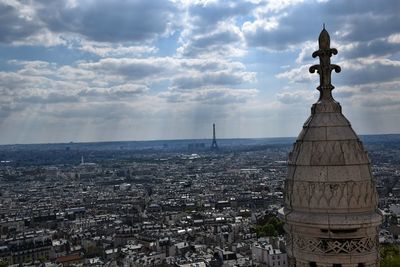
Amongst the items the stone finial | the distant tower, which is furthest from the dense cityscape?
the distant tower

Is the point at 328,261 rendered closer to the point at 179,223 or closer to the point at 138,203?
the point at 179,223

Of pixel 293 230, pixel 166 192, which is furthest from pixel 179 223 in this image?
pixel 293 230

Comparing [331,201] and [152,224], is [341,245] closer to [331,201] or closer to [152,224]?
[331,201]

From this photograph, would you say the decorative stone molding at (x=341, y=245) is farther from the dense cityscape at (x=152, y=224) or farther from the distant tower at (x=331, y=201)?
the dense cityscape at (x=152, y=224)

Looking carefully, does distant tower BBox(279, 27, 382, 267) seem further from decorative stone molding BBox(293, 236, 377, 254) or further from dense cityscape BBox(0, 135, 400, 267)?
dense cityscape BBox(0, 135, 400, 267)

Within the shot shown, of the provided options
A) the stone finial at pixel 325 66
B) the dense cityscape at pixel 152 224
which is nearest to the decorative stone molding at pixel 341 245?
the stone finial at pixel 325 66

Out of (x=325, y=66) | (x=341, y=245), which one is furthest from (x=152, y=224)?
(x=341, y=245)
